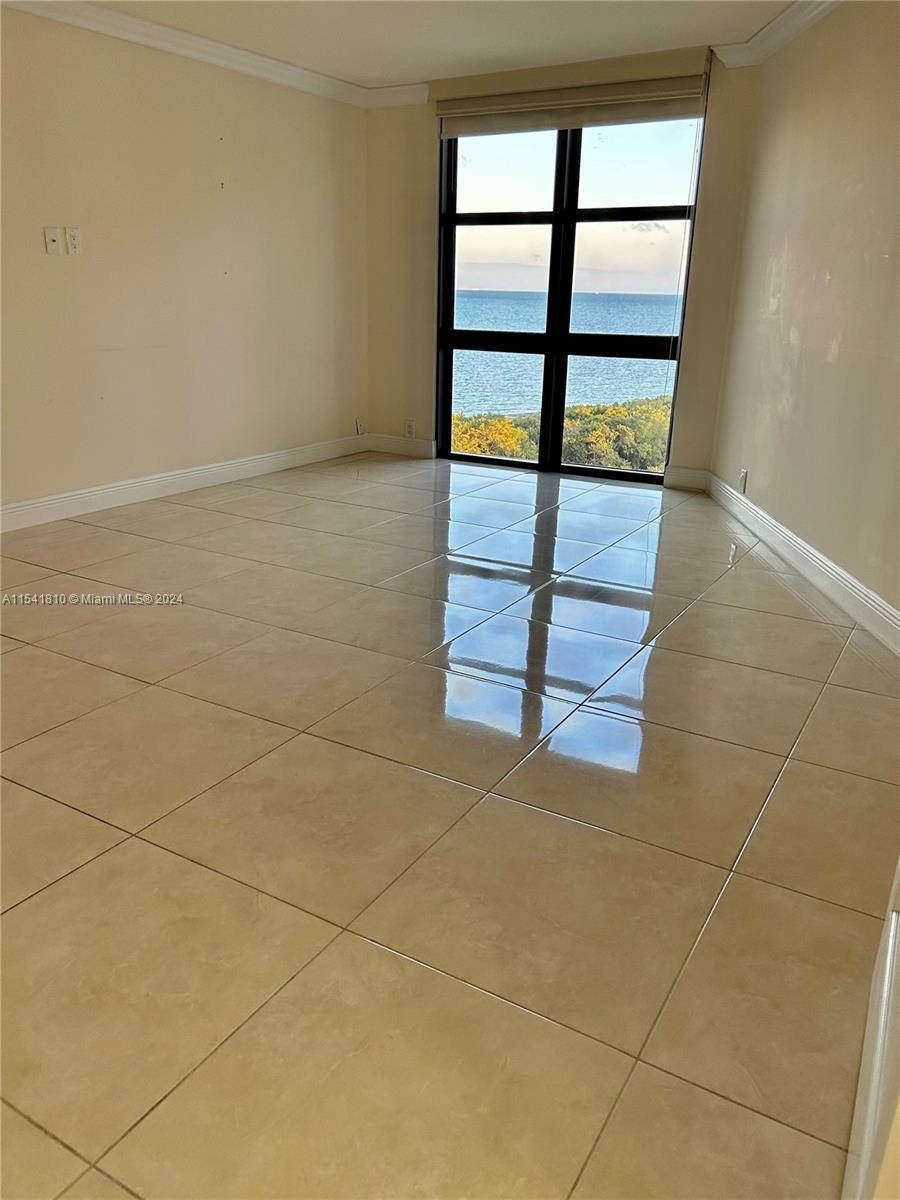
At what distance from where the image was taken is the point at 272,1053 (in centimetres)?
135

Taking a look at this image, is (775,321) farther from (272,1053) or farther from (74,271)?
(272,1053)

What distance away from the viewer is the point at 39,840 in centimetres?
185

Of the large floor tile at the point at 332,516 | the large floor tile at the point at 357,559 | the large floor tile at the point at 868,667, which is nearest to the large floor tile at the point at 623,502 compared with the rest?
the large floor tile at the point at 332,516

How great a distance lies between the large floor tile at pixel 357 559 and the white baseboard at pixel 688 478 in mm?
2188

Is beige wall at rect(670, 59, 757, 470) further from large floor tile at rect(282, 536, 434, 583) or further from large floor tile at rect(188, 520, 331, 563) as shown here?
large floor tile at rect(188, 520, 331, 563)

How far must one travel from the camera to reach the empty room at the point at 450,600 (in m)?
1.31

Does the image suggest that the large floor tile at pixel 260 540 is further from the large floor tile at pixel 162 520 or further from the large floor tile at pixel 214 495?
the large floor tile at pixel 214 495

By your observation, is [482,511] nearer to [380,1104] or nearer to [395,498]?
[395,498]

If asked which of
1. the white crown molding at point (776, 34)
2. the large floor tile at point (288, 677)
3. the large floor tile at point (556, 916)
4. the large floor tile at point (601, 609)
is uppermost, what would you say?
the white crown molding at point (776, 34)

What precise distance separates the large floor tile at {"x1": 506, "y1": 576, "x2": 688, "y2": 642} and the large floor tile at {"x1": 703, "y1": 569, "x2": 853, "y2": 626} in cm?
24

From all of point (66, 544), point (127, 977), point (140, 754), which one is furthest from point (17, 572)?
point (127, 977)

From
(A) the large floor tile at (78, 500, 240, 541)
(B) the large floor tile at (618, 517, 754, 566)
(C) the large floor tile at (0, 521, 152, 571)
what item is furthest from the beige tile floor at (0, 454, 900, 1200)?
(A) the large floor tile at (78, 500, 240, 541)

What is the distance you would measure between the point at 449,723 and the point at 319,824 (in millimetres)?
586

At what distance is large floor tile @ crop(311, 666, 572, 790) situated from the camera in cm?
223
